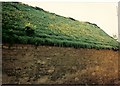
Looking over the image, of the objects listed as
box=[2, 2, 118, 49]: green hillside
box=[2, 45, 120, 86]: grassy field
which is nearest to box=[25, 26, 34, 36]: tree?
box=[2, 2, 118, 49]: green hillside

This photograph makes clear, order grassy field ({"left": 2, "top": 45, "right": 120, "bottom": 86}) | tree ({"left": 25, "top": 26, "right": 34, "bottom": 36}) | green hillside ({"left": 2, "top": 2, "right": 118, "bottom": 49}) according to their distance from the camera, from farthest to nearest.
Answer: tree ({"left": 25, "top": 26, "right": 34, "bottom": 36})
green hillside ({"left": 2, "top": 2, "right": 118, "bottom": 49})
grassy field ({"left": 2, "top": 45, "right": 120, "bottom": 86})

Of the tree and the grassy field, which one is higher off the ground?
the tree

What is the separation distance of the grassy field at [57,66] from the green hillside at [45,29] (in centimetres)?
16

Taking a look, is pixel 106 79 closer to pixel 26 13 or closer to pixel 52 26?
pixel 52 26

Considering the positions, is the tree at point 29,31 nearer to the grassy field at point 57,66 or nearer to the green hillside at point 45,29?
the green hillside at point 45,29

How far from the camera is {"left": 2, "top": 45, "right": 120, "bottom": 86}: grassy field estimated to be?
487 centimetres

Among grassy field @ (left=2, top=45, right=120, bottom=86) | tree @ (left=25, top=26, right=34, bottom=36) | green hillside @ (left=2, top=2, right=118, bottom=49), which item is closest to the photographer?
grassy field @ (left=2, top=45, right=120, bottom=86)

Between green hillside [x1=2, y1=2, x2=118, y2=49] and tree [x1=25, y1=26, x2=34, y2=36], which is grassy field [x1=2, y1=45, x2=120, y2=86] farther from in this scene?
tree [x1=25, y1=26, x2=34, y2=36]

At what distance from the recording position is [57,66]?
543 centimetres

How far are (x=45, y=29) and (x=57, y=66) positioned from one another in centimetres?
91

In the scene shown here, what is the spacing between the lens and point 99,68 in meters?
6.18

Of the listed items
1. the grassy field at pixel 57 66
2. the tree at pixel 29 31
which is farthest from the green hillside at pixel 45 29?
the grassy field at pixel 57 66

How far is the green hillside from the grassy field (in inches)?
6.1

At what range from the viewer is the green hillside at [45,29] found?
16.6 ft
